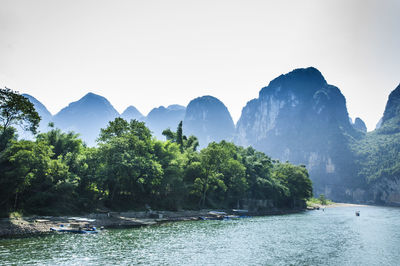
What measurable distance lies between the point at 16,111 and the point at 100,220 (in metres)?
19.6

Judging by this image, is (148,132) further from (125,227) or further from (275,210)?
(275,210)

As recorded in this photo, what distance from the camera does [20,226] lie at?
30359 millimetres

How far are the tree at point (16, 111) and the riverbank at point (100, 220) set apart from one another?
1234 centimetres

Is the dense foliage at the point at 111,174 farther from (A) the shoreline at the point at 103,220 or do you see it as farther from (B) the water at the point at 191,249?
(B) the water at the point at 191,249

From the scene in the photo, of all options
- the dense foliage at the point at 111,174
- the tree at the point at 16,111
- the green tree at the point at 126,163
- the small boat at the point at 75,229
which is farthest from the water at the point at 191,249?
the tree at the point at 16,111

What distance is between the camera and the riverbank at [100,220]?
2994 cm

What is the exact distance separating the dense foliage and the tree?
7.95 ft

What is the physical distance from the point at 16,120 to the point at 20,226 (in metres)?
13.6

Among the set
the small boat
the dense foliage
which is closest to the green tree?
the dense foliage

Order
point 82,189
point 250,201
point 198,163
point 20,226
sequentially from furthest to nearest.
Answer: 1. point 250,201
2. point 198,163
3. point 82,189
4. point 20,226

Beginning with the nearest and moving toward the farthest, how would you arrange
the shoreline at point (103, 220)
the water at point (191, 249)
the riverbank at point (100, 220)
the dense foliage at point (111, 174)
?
the water at point (191, 249)
the shoreline at point (103, 220)
the riverbank at point (100, 220)
the dense foliage at point (111, 174)

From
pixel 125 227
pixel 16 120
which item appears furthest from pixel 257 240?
pixel 16 120

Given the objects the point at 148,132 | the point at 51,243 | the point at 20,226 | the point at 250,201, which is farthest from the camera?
the point at 250,201

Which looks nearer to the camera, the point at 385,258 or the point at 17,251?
the point at 17,251
